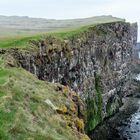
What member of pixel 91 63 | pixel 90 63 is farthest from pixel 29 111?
pixel 91 63

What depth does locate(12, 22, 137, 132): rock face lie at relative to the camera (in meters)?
83.6

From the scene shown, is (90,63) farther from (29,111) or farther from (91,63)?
(29,111)

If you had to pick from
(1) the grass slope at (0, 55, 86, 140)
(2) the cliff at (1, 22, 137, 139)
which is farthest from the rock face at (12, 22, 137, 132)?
(1) the grass slope at (0, 55, 86, 140)

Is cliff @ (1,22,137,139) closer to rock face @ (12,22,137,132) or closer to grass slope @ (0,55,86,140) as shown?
rock face @ (12,22,137,132)

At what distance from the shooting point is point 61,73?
9662cm

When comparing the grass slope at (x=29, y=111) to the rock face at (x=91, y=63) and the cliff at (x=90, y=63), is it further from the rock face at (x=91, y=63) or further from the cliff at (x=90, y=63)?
the rock face at (x=91, y=63)

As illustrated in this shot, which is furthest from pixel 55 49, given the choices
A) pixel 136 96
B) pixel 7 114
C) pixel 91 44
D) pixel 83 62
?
pixel 136 96

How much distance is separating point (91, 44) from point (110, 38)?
722 inches

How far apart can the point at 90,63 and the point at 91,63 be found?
112 centimetres

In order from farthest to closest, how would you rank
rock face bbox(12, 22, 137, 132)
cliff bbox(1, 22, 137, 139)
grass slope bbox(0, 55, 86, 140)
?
rock face bbox(12, 22, 137, 132) < cliff bbox(1, 22, 137, 139) < grass slope bbox(0, 55, 86, 140)

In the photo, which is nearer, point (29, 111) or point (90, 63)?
point (29, 111)

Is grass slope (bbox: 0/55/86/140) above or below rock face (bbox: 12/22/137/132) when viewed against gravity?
above

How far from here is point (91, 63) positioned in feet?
412

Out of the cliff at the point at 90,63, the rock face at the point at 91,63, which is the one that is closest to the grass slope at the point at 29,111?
the cliff at the point at 90,63
